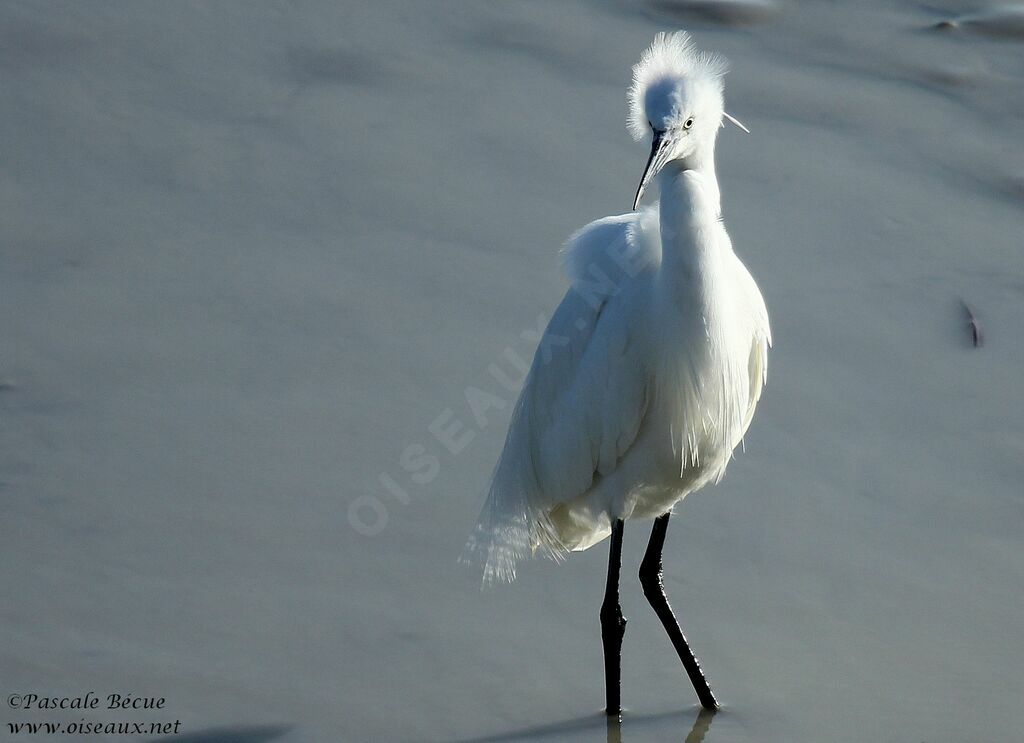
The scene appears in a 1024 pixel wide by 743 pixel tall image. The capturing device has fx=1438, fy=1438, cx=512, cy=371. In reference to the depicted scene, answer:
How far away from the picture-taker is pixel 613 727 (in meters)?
3.70

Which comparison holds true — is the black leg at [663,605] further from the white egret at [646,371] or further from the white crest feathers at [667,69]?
the white crest feathers at [667,69]

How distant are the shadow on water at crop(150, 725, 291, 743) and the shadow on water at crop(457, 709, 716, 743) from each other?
461 mm

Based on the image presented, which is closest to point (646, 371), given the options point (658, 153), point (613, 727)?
point (658, 153)

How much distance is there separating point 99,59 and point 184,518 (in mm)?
3181

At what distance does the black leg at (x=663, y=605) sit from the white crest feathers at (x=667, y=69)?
1.15 m

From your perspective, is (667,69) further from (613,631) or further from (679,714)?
(679,714)

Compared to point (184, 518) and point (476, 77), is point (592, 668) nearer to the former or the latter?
point (184, 518)

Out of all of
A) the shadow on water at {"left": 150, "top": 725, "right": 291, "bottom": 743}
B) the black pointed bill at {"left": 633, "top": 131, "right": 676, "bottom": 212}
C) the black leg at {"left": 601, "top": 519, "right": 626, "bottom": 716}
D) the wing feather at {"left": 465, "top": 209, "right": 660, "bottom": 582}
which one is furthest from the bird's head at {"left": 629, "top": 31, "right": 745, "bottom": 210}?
the shadow on water at {"left": 150, "top": 725, "right": 291, "bottom": 743}

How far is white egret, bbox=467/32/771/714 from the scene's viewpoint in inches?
135

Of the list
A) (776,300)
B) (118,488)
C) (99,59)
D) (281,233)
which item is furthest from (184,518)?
(99,59)

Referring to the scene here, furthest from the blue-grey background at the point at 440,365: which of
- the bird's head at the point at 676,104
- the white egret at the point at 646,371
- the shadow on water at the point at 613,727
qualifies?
the bird's head at the point at 676,104

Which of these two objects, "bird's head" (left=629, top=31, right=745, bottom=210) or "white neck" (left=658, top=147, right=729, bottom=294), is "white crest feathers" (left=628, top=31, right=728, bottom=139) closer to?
"bird's head" (left=629, top=31, right=745, bottom=210)

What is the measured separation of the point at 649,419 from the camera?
3.75 meters

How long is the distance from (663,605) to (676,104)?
1.41 meters
